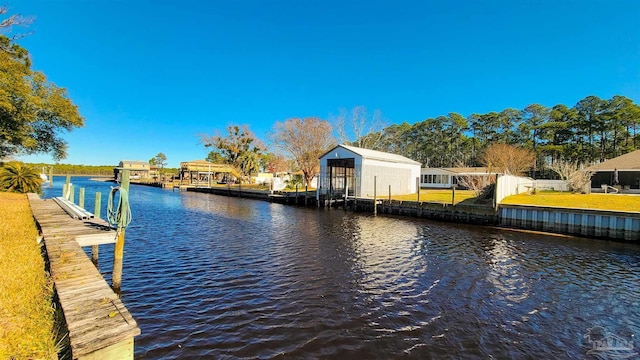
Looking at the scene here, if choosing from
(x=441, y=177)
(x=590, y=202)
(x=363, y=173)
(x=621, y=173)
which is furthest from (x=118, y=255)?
(x=441, y=177)

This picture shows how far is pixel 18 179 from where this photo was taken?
19953mm

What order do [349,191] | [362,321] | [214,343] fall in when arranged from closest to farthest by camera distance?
[214,343], [362,321], [349,191]

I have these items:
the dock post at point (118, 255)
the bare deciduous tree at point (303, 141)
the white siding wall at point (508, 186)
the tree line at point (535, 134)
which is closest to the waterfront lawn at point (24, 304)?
the dock post at point (118, 255)

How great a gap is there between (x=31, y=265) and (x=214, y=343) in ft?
12.2

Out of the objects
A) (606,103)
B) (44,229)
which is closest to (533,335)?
(44,229)

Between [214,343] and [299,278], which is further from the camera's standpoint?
[299,278]

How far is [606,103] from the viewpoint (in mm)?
45906

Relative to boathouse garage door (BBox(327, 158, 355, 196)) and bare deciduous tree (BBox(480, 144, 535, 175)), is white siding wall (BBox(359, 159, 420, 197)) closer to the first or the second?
boathouse garage door (BBox(327, 158, 355, 196))

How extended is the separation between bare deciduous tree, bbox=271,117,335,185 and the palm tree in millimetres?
26416

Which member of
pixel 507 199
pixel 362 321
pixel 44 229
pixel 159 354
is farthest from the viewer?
pixel 507 199

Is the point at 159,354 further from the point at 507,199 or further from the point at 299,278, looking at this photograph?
the point at 507,199

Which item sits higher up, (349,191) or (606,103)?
(606,103)

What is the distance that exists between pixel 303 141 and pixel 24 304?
125 feet

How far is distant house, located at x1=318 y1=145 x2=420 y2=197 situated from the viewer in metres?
26.6
